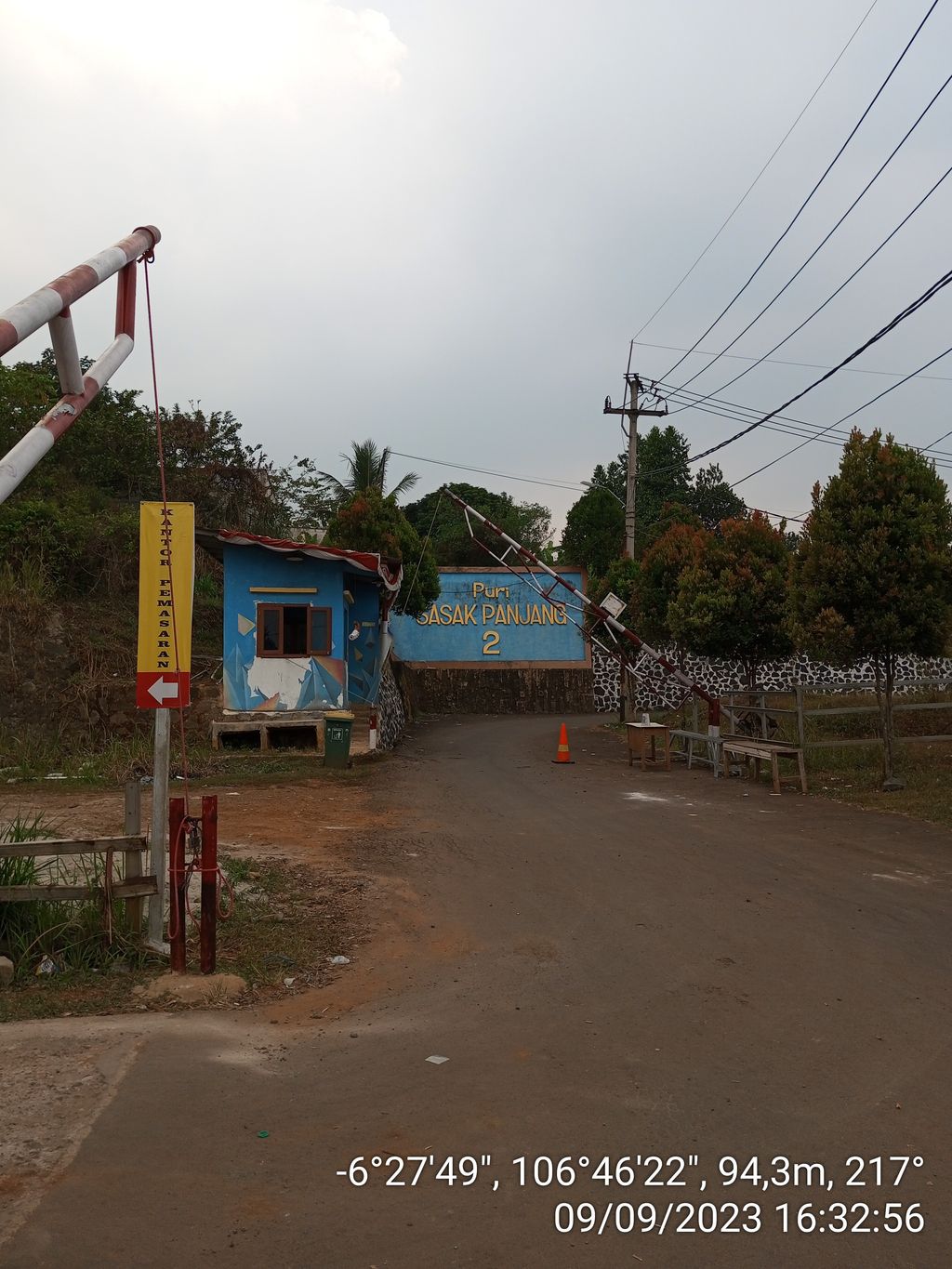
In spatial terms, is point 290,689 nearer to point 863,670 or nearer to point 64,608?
point 64,608

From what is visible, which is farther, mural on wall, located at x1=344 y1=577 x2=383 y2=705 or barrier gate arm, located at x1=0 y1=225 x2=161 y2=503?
mural on wall, located at x1=344 y1=577 x2=383 y2=705

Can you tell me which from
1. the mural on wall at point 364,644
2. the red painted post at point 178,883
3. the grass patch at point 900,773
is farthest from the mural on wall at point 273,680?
the red painted post at point 178,883

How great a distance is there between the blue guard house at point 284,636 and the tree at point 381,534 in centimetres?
707

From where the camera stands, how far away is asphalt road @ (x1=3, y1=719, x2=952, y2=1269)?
3625 mm

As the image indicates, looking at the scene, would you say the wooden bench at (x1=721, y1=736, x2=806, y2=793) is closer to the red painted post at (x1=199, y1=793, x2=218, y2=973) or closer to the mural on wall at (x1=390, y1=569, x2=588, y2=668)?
the red painted post at (x1=199, y1=793, x2=218, y2=973)

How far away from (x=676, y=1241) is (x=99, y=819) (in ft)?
35.0

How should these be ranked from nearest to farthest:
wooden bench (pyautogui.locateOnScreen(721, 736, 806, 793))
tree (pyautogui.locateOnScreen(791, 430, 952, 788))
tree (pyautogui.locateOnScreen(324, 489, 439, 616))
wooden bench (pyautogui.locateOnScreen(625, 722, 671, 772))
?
tree (pyautogui.locateOnScreen(791, 430, 952, 788)), wooden bench (pyautogui.locateOnScreen(721, 736, 806, 793)), wooden bench (pyautogui.locateOnScreen(625, 722, 671, 772)), tree (pyautogui.locateOnScreen(324, 489, 439, 616))

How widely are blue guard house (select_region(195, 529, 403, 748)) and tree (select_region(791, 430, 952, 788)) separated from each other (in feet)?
32.1

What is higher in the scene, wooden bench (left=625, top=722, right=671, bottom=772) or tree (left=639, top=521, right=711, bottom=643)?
tree (left=639, top=521, right=711, bottom=643)

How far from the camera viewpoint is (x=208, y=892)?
6629 mm

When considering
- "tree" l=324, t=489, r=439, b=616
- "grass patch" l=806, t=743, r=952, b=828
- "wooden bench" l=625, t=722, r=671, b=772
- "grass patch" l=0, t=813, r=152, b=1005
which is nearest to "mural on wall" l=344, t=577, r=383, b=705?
"tree" l=324, t=489, r=439, b=616

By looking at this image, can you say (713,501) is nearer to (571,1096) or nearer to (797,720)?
(797,720)

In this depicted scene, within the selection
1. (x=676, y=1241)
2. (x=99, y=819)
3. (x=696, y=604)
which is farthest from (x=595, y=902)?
(x=696, y=604)

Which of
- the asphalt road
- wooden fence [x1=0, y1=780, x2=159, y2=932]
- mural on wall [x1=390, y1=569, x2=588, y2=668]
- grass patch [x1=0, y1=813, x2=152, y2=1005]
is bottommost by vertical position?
the asphalt road
